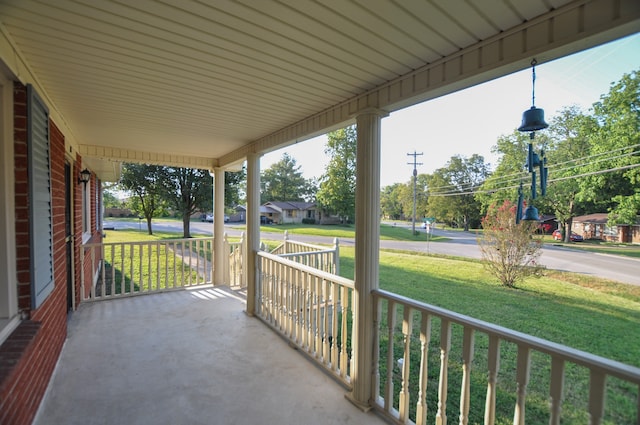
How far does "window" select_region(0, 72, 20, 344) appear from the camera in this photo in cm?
188

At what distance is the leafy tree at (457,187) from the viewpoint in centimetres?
1620

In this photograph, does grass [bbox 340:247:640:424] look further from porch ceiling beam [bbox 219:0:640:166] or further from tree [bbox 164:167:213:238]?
tree [bbox 164:167:213:238]

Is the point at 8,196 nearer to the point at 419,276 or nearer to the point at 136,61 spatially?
the point at 136,61

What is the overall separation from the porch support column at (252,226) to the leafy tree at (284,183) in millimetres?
34873

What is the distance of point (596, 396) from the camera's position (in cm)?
119

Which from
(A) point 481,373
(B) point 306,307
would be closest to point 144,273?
(B) point 306,307

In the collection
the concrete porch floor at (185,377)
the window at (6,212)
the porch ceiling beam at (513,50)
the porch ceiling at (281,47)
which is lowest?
the concrete porch floor at (185,377)

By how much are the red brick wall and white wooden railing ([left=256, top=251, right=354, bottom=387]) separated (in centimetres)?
211

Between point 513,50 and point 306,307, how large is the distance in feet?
9.28

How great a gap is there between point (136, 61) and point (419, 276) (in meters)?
8.65

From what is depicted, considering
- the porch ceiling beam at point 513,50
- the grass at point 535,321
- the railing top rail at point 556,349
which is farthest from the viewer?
the grass at point 535,321

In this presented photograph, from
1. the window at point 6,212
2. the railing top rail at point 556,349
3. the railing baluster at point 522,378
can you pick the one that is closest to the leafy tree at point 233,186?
the window at point 6,212

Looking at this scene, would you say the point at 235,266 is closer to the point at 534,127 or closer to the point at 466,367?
the point at 466,367

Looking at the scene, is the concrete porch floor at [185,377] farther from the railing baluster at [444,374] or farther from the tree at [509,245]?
the tree at [509,245]
